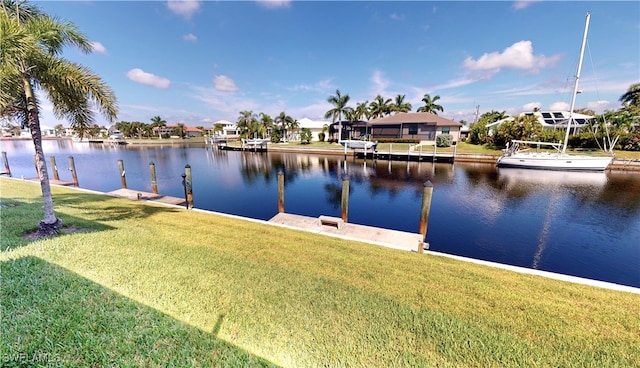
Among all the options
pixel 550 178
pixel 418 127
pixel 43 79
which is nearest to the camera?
pixel 43 79

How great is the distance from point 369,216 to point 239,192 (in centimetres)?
997

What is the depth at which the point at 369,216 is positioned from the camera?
12797mm

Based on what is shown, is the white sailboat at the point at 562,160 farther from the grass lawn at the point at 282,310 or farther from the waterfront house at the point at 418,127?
the grass lawn at the point at 282,310

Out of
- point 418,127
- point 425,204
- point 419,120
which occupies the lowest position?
point 425,204

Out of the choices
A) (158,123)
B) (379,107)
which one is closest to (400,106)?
(379,107)

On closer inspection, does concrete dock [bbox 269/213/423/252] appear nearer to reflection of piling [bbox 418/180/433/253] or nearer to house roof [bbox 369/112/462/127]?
reflection of piling [bbox 418/180/433/253]

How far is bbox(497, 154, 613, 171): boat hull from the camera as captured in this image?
23473mm

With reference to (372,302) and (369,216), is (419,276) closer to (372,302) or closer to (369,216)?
→ (372,302)

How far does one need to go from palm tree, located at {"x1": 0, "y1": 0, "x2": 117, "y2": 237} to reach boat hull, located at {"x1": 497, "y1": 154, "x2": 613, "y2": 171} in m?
33.3

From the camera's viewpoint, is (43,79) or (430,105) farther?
(430,105)

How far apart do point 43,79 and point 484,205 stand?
18.4m

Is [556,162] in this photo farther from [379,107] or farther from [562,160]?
[379,107]

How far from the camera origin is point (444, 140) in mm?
38219

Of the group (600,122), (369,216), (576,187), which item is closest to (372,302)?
(369,216)
